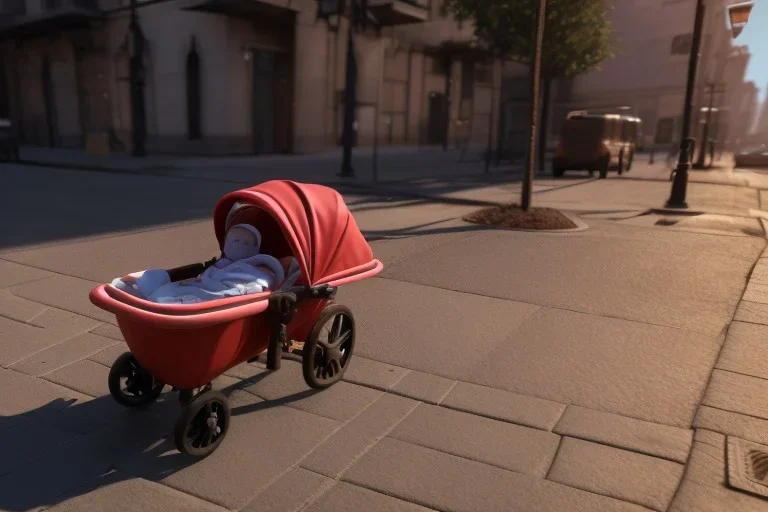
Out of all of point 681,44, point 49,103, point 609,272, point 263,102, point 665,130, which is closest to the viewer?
point 609,272

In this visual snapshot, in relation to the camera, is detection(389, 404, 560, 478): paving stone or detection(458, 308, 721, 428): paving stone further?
detection(458, 308, 721, 428): paving stone

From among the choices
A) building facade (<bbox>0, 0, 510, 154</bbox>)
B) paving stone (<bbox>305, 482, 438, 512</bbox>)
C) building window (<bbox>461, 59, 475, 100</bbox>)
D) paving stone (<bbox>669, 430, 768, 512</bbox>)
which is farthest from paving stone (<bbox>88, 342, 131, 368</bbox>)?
building window (<bbox>461, 59, 475, 100</bbox>)

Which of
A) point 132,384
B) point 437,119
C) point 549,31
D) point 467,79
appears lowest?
point 132,384

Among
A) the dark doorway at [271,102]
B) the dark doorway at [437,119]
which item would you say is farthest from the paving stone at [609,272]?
the dark doorway at [437,119]

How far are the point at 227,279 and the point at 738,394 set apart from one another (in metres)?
3.28

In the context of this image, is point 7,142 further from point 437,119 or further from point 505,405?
point 437,119

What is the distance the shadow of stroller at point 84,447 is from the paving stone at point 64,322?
1261 millimetres

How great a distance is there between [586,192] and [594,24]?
898cm

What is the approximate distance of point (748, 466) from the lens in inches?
116

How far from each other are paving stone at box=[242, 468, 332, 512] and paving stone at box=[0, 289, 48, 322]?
10.8 ft

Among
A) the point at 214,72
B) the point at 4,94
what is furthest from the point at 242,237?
the point at 4,94

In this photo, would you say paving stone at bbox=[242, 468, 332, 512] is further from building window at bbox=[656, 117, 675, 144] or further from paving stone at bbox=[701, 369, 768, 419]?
building window at bbox=[656, 117, 675, 144]

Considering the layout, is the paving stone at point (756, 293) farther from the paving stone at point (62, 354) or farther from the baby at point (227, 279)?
the paving stone at point (62, 354)

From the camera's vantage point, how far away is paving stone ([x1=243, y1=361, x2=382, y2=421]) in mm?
3520
